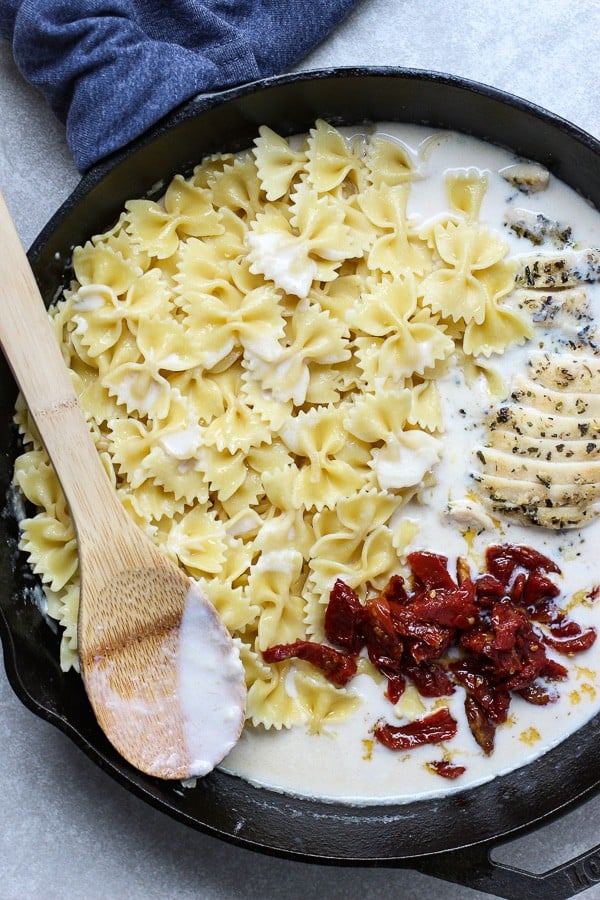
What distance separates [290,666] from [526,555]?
3.32ft

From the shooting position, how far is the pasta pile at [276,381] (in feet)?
11.4

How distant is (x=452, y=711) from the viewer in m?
3.51

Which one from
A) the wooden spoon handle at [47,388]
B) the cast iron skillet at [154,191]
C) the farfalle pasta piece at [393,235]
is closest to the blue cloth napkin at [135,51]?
the cast iron skillet at [154,191]

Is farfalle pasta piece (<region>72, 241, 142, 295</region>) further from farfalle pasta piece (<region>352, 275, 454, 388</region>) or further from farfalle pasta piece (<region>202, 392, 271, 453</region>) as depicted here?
farfalle pasta piece (<region>352, 275, 454, 388</region>)

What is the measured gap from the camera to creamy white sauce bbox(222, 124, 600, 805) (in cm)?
351

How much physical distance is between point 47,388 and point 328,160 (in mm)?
1464

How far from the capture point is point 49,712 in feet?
10.2

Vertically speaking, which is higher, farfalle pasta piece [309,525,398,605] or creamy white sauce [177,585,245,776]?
farfalle pasta piece [309,525,398,605]

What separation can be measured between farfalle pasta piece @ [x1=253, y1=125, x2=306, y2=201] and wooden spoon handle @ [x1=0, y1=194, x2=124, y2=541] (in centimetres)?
103

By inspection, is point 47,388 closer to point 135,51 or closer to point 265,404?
point 265,404

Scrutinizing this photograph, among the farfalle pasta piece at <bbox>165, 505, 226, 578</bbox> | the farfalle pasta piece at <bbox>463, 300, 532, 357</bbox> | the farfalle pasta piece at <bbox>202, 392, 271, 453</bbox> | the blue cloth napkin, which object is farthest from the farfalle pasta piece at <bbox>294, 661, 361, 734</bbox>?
the blue cloth napkin

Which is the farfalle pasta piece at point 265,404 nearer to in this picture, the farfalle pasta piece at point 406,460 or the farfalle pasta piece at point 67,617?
the farfalle pasta piece at point 406,460

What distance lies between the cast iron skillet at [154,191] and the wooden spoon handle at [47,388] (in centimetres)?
24

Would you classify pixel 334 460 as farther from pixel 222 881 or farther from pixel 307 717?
pixel 222 881
